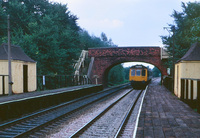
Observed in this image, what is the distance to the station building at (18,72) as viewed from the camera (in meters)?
12.6

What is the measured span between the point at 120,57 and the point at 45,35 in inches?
502

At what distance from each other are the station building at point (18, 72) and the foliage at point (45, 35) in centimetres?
500

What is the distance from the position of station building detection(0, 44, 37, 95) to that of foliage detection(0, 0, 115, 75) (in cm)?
500

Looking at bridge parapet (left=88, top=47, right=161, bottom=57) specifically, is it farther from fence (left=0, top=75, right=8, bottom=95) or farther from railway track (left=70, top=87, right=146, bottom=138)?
railway track (left=70, top=87, right=146, bottom=138)

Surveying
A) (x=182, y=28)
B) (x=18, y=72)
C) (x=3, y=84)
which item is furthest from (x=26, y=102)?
(x=182, y=28)

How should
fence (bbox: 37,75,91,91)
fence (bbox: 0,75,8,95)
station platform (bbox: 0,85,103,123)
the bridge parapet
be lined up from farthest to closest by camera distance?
the bridge parapet → fence (bbox: 37,75,91,91) → fence (bbox: 0,75,8,95) → station platform (bbox: 0,85,103,123)

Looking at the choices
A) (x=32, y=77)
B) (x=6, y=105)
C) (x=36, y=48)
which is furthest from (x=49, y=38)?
(x=6, y=105)

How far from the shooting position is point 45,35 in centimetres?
2172

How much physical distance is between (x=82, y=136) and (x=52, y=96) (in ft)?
20.8

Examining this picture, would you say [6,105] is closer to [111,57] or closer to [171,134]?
[171,134]

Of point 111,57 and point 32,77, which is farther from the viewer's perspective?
point 111,57

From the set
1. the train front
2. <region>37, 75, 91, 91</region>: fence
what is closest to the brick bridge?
the train front

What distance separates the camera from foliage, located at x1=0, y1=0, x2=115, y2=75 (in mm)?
20750

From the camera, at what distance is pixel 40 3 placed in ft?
104
